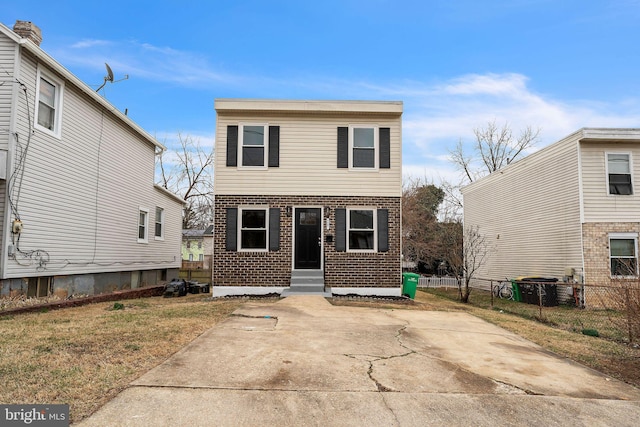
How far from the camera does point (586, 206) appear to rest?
13.2 m

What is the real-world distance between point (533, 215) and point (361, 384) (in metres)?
14.4

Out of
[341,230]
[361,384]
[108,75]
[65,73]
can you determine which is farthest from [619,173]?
[108,75]

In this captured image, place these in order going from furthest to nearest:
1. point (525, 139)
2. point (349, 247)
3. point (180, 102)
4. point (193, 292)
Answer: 1. point (525, 139)
2. point (180, 102)
3. point (193, 292)
4. point (349, 247)

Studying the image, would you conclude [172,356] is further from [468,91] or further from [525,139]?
[525,139]

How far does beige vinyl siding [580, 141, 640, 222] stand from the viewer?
43.3 ft

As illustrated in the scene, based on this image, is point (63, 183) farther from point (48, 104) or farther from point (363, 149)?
point (363, 149)

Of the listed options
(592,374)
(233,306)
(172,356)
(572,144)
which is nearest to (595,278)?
(572,144)

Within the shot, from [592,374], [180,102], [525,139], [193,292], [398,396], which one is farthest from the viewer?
[525,139]

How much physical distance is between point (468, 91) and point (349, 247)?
36.7 feet

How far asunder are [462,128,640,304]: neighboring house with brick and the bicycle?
4.81 ft

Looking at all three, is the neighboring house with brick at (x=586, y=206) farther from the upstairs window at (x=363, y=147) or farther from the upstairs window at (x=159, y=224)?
the upstairs window at (x=159, y=224)

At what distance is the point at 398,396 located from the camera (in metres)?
3.83

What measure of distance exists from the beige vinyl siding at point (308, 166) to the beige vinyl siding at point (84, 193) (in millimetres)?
3742

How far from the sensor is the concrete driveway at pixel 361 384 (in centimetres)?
332
